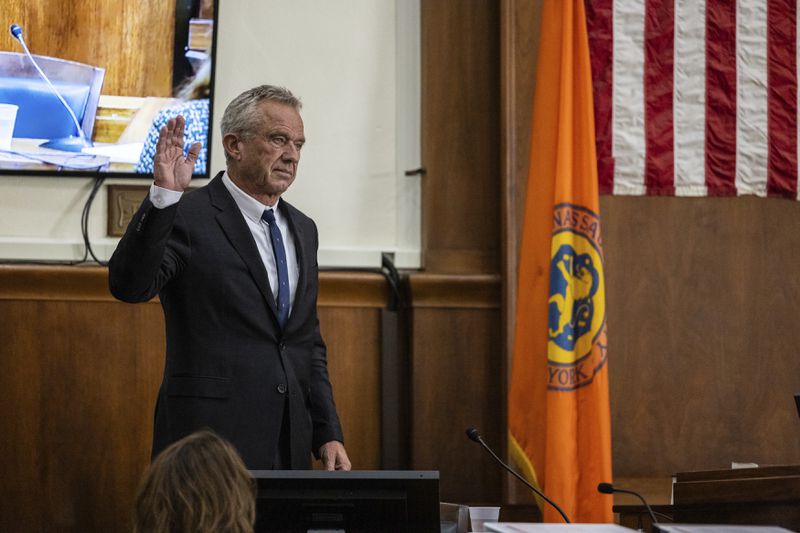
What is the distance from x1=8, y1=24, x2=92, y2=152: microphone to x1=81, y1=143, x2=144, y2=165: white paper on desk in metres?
0.03

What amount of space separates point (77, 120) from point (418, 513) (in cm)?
274

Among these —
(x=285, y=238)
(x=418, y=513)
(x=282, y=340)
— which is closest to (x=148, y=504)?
(x=418, y=513)

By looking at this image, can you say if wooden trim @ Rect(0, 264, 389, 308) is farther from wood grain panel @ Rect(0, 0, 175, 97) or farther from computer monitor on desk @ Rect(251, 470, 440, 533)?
computer monitor on desk @ Rect(251, 470, 440, 533)

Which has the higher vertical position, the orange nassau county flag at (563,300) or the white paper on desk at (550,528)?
the orange nassau county flag at (563,300)

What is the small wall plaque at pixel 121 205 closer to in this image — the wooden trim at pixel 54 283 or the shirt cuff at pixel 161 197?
the wooden trim at pixel 54 283

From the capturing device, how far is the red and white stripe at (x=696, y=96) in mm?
4215

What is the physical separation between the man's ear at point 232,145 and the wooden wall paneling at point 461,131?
137cm

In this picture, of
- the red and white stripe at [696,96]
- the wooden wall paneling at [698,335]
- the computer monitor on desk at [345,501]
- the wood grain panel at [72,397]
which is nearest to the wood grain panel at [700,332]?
the wooden wall paneling at [698,335]

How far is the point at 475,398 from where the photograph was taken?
4133 millimetres

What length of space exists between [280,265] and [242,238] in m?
0.15

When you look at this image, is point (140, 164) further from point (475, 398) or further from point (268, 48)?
point (475, 398)

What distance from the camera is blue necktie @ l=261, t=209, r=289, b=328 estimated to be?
288 cm

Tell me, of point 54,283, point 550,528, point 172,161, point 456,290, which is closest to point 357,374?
point 456,290

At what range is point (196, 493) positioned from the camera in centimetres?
151
